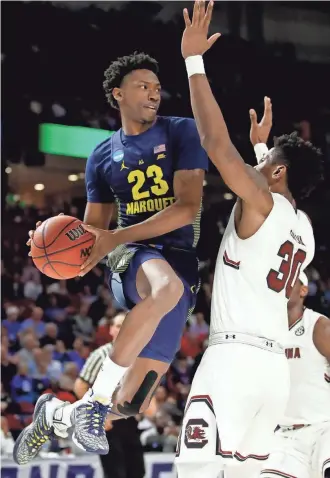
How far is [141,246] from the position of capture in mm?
4836

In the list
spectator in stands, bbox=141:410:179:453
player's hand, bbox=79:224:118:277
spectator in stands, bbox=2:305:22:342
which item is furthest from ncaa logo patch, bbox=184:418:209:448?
spectator in stands, bbox=2:305:22:342

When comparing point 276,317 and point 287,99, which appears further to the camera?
point 287,99

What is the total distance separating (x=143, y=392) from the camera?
16.0 ft

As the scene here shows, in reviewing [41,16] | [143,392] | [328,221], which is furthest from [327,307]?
[143,392]

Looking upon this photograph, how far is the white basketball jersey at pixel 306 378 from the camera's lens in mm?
5676

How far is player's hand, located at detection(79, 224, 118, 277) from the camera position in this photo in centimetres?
455

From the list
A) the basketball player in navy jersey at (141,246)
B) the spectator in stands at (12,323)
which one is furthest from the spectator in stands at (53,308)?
the basketball player in navy jersey at (141,246)

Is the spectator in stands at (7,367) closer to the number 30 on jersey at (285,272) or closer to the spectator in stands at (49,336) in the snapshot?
the spectator in stands at (49,336)

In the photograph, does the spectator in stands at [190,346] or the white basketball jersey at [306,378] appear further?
the spectator in stands at [190,346]

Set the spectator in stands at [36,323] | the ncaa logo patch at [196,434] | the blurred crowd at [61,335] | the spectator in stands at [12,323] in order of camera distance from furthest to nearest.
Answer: the spectator in stands at [36,323] → the spectator in stands at [12,323] → the blurred crowd at [61,335] → the ncaa logo patch at [196,434]

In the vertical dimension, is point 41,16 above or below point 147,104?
above

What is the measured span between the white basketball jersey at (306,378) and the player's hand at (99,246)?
1.65 meters

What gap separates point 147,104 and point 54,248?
1.03 metres

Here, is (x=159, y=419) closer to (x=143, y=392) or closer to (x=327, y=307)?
(x=327, y=307)
